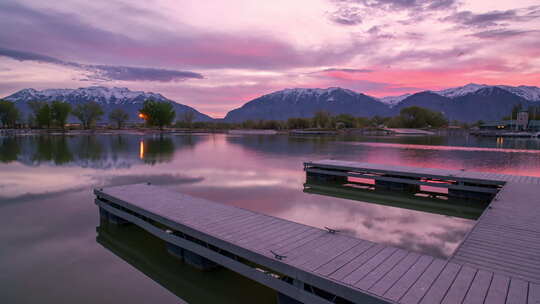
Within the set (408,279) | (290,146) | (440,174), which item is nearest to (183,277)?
(408,279)

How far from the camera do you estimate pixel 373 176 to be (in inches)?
682

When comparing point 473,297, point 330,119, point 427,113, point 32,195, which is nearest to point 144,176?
point 32,195

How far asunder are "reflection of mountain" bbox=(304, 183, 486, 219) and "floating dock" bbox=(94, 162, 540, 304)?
351cm

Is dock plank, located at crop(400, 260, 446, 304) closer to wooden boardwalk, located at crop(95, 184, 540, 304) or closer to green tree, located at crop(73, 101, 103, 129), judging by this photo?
wooden boardwalk, located at crop(95, 184, 540, 304)

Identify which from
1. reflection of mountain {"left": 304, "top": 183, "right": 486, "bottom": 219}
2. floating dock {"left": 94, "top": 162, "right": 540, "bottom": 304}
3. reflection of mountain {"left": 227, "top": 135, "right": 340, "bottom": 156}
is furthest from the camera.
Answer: reflection of mountain {"left": 227, "top": 135, "right": 340, "bottom": 156}

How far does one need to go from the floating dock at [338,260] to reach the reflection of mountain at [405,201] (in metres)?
3.51

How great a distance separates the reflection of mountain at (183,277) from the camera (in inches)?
267

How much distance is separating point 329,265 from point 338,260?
27cm

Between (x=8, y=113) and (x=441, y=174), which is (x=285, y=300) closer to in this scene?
(x=441, y=174)

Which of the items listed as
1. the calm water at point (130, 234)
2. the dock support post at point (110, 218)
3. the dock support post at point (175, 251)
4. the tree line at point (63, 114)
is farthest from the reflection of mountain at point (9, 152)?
the tree line at point (63, 114)

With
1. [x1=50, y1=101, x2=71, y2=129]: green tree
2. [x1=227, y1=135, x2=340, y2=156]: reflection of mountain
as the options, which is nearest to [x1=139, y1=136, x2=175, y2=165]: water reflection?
[x1=227, y1=135, x2=340, y2=156]: reflection of mountain

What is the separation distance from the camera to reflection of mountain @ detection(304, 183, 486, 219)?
42.8 feet

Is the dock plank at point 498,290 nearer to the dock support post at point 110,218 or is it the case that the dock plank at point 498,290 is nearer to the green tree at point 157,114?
the dock support post at point 110,218

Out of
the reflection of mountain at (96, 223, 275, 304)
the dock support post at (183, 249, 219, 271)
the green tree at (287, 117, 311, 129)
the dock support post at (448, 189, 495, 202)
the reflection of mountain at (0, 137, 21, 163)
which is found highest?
the green tree at (287, 117, 311, 129)
